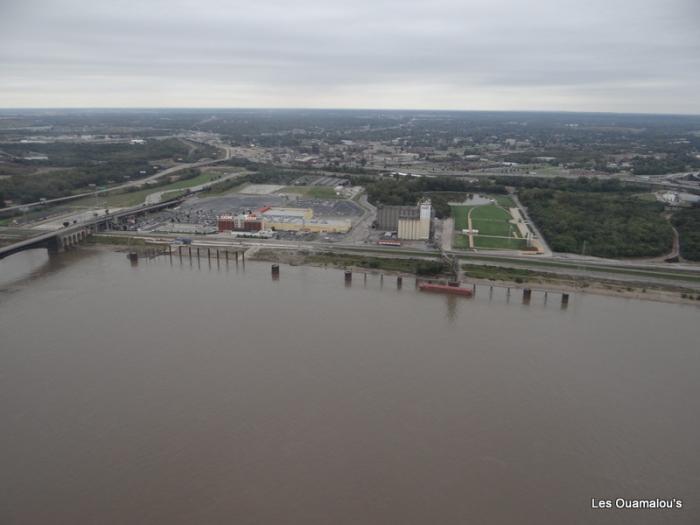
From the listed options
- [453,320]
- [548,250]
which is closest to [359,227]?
[548,250]

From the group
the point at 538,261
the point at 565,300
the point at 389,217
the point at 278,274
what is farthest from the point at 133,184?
the point at 565,300

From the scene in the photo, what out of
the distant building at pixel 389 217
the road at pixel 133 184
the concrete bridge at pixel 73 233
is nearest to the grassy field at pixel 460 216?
the distant building at pixel 389 217

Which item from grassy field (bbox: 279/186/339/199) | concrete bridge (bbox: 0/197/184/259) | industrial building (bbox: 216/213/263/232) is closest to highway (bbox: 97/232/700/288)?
industrial building (bbox: 216/213/263/232)

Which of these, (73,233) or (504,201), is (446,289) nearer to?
(73,233)

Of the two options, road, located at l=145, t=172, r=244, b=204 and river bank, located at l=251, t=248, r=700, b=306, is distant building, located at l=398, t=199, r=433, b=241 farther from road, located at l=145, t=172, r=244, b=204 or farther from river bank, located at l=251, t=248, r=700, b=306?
road, located at l=145, t=172, r=244, b=204

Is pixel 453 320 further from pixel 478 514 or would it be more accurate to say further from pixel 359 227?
pixel 359 227
